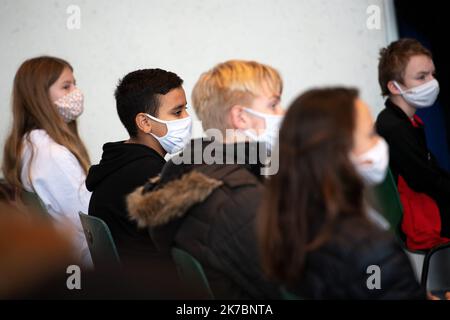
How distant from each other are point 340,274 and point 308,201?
0.15 metres

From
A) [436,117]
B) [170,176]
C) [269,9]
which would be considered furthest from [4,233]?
[269,9]

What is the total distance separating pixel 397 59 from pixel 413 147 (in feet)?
1.31

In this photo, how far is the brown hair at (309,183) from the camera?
44.6 inches

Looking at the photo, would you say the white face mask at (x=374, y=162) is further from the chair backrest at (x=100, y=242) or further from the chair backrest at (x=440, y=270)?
the chair backrest at (x=440, y=270)

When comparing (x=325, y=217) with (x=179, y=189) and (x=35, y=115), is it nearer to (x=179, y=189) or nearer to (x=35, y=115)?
(x=179, y=189)

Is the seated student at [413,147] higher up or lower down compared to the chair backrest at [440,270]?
higher up

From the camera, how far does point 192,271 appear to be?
4.77ft

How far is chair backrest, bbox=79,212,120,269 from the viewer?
1784 millimetres

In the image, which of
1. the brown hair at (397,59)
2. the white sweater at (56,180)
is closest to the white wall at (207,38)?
the brown hair at (397,59)

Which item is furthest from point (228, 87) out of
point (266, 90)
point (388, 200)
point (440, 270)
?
point (440, 270)

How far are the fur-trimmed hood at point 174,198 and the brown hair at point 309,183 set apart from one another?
1.02 ft

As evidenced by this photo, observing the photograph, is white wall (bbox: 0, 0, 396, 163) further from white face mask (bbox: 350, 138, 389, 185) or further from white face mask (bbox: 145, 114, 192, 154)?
white face mask (bbox: 350, 138, 389, 185)

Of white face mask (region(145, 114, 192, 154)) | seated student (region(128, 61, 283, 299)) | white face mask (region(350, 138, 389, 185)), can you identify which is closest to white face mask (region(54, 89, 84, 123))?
white face mask (region(145, 114, 192, 154))

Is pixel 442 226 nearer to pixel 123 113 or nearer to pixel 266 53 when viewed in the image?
pixel 123 113
